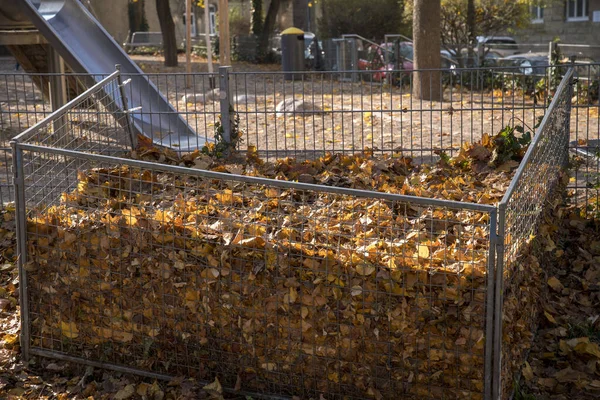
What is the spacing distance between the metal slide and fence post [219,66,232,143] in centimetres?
216

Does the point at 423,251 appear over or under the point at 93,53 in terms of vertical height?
under

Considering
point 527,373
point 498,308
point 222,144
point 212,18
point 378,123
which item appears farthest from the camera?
point 212,18

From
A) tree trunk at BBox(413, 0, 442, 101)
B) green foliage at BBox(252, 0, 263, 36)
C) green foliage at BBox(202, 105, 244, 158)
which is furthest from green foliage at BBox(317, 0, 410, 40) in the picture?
green foliage at BBox(202, 105, 244, 158)

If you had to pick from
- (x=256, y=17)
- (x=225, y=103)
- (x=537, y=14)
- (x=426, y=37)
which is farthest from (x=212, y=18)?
(x=225, y=103)

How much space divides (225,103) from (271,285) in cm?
341

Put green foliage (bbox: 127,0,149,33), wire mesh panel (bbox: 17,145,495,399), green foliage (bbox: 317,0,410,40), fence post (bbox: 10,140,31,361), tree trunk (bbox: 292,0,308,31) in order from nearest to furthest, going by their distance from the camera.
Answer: wire mesh panel (bbox: 17,145,495,399)
fence post (bbox: 10,140,31,361)
green foliage (bbox: 317,0,410,40)
tree trunk (bbox: 292,0,308,31)
green foliage (bbox: 127,0,149,33)

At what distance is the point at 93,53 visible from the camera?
10516mm

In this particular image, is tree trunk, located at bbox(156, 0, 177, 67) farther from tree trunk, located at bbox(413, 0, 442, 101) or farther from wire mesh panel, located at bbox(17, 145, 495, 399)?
wire mesh panel, located at bbox(17, 145, 495, 399)

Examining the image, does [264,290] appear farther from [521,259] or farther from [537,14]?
[537,14]

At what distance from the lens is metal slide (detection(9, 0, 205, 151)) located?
31.4 ft

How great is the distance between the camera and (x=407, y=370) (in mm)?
3809

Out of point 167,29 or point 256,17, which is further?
point 256,17

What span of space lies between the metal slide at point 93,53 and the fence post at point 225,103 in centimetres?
216

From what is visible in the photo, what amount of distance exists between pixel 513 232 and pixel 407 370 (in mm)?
799
